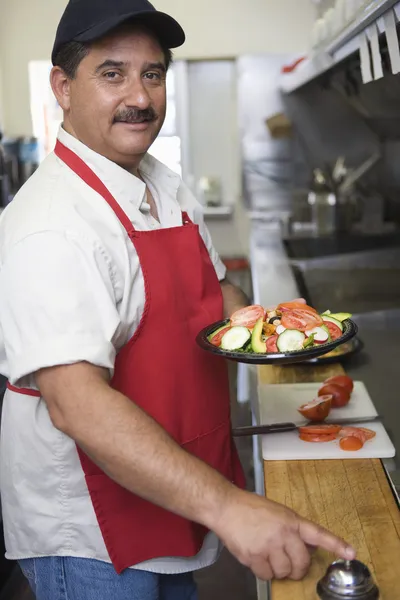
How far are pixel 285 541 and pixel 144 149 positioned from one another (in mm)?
769

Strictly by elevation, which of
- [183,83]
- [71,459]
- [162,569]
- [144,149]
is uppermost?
[183,83]

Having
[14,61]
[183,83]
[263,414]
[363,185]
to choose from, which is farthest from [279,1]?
[263,414]

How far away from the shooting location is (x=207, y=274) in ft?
5.32

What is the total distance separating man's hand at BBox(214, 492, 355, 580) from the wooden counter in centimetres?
5

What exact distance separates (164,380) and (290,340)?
249mm

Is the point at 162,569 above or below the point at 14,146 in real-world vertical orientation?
below

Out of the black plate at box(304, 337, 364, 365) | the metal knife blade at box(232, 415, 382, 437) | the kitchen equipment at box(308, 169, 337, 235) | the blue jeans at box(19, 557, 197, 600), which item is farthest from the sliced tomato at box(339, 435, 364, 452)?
the kitchen equipment at box(308, 169, 337, 235)

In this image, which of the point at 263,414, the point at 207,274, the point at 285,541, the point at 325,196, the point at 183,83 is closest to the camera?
the point at 285,541

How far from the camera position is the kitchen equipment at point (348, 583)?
1026 mm

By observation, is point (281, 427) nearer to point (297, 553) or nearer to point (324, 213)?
point (297, 553)

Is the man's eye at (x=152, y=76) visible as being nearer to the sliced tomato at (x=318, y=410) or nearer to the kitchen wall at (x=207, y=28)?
the sliced tomato at (x=318, y=410)

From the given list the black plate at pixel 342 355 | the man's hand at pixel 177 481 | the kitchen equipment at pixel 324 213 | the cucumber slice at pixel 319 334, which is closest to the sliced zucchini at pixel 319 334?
the cucumber slice at pixel 319 334

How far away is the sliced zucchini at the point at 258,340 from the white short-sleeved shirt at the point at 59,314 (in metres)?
0.25

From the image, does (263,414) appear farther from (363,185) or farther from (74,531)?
(363,185)
